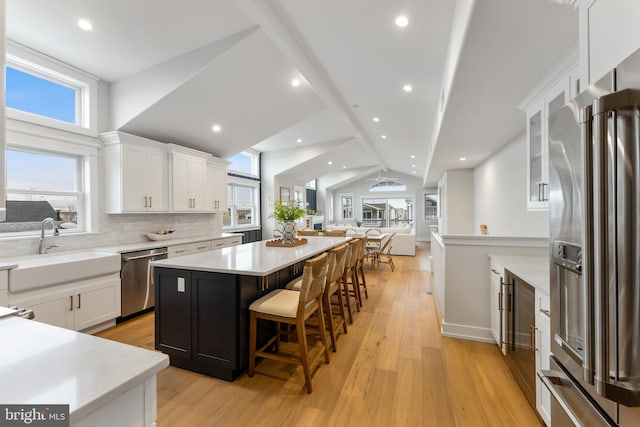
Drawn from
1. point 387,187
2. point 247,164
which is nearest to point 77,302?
point 247,164

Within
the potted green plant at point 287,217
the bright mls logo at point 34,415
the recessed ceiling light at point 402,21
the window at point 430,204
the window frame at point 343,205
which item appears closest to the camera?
the bright mls logo at point 34,415

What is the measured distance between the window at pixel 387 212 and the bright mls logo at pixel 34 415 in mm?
13184

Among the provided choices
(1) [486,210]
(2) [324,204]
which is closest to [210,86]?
(1) [486,210]

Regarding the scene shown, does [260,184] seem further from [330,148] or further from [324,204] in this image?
[324,204]

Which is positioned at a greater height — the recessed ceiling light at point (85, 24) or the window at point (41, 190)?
the recessed ceiling light at point (85, 24)

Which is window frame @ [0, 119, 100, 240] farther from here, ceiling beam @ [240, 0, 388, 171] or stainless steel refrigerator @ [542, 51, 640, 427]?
stainless steel refrigerator @ [542, 51, 640, 427]

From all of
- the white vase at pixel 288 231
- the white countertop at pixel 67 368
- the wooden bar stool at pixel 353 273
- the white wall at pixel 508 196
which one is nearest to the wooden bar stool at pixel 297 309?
the wooden bar stool at pixel 353 273

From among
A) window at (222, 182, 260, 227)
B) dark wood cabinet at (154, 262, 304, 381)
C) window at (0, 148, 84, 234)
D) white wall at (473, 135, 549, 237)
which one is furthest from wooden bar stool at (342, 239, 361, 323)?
window at (222, 182, 260, 227)

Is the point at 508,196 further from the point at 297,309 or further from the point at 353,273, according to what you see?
the point at 297,309

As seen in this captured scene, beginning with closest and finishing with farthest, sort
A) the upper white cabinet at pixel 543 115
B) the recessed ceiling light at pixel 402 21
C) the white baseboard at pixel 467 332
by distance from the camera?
1. the upper white cabinet at pixel 543 115
2. the recessed ceiling light at pixel 402 21
3. the white baseboard at pixel 467 332

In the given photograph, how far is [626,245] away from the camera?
2.28 ft

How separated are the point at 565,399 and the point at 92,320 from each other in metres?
3.80

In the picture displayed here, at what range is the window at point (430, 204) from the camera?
12.6 m

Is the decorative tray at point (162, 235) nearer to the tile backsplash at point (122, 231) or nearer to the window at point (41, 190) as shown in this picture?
the tile backsplash at point (122, 231)
